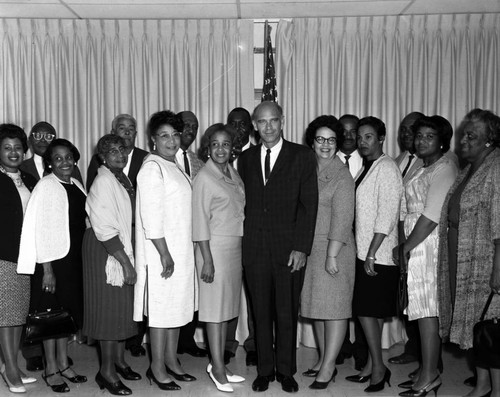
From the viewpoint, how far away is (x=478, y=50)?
18.1 feet

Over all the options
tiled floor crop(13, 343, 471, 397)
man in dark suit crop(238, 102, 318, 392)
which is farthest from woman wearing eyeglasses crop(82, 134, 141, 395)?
man in dark suit crop(238, 102, 318, 392)

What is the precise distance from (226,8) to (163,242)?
7.92 feet

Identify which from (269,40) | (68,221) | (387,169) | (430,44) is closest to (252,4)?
(269,40)

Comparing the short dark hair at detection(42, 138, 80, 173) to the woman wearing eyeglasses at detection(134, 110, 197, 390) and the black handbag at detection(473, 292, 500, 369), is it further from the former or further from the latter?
the black handbag at detection(473, 292, 500, 369)

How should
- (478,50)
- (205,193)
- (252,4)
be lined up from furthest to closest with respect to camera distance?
(478,50)
(252,4)
(205,193)

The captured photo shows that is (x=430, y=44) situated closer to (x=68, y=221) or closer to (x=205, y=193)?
(x=205, y=193)

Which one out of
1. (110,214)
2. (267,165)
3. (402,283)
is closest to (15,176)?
(110,214)

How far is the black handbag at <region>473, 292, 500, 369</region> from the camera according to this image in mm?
3285

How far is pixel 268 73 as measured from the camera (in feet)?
18.1

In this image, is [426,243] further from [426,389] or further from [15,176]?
[15,176]

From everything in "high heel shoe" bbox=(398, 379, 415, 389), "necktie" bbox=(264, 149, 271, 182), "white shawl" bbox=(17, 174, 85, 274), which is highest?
"necktie" bbox=(264, 149, 271, 182)

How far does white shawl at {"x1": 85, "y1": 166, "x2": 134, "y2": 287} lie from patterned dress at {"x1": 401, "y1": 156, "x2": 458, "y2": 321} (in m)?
1.83

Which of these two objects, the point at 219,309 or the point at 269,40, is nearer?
the point at 219,309

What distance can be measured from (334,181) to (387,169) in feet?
1.15
